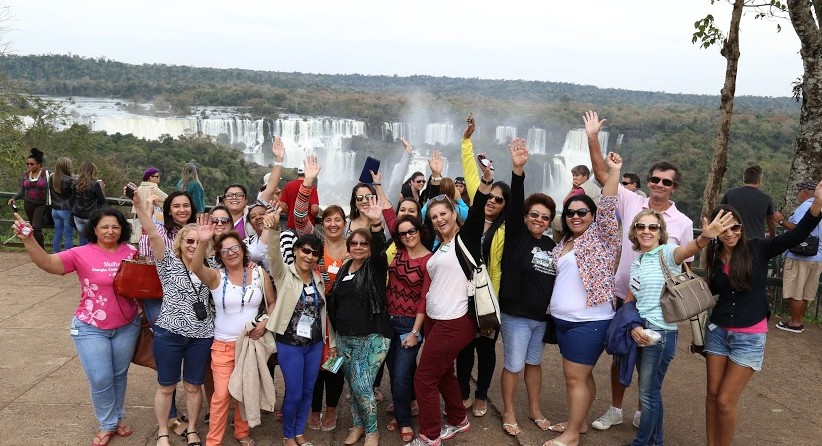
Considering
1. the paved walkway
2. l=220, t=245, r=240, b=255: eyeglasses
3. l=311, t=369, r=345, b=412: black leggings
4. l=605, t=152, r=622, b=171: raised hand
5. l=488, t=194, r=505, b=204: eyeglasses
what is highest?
l=605, t=152, r=622, b=171: raised hand

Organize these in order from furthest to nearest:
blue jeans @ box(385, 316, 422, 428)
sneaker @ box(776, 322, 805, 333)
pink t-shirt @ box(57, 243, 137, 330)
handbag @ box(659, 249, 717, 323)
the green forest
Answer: the green forest → sneaker @ box(776, 322, 805, 333) → blue jeans @ box(385, 316, 422, 428) → pink t-shirt @ box(57, 243, 137, 330) → handbag @ box(659, 249, 717, 323)

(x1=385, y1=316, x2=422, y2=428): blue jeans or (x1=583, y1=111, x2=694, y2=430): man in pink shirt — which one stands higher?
(x1=583, y1=111, x2=694, y2=430): man in pink shirt

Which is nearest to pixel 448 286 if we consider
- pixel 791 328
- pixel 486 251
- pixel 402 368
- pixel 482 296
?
pixel 482 296

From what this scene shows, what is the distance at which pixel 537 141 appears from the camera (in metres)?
51.4

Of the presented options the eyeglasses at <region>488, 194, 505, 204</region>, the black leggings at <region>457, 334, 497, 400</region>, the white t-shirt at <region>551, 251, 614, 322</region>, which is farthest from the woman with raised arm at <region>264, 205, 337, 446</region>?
the white t-shirt at <region>551, 251, 614, 322</region>

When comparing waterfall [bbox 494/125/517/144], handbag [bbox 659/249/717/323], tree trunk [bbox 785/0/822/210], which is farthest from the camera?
waterfall [bbox 494/125/517/144]

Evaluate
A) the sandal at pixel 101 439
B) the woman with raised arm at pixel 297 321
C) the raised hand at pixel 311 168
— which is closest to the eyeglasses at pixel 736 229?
the woman with raised arm at pixel 297 321

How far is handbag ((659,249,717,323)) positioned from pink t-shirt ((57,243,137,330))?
326cm

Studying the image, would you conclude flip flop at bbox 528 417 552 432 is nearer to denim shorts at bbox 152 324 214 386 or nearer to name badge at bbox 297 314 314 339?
name badge at bbox 297 314 314 339

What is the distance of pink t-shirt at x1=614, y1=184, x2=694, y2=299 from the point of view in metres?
3.99

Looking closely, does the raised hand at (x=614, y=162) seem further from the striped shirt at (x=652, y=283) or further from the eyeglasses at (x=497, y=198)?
the eyeglasses at (x=497, y=198)

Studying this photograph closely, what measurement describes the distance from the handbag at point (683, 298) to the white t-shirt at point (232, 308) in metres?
2.44

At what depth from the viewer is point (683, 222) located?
4020 mm

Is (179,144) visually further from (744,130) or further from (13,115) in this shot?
(744,130)
